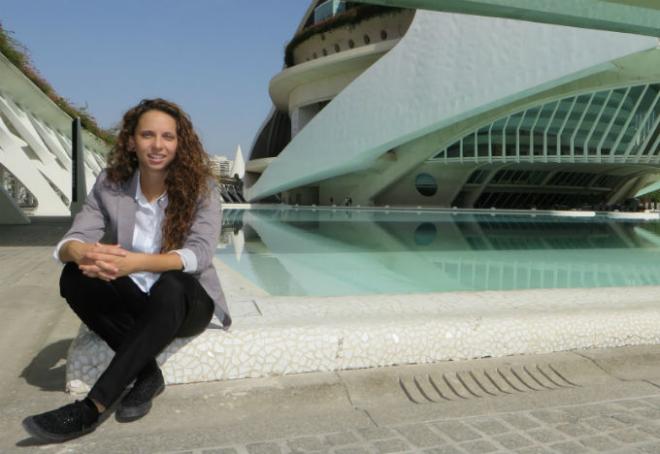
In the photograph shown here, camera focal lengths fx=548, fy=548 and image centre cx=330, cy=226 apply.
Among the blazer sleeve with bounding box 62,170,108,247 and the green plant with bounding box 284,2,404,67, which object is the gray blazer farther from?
the green plant with bounding box 284,2,404,67

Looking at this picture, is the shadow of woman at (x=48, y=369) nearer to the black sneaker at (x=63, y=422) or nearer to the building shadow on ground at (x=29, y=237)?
the black sneaker at (x=63, y=422)

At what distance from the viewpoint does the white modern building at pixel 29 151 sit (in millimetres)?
13234

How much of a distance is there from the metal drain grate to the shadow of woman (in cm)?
128

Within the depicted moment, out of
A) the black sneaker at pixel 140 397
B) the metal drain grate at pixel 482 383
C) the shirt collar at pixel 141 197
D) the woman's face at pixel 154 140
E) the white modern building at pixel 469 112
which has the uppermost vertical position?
the white modern building at pixel 469 112

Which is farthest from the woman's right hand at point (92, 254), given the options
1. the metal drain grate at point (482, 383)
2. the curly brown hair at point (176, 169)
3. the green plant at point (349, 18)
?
the green plant at point (349, 18)

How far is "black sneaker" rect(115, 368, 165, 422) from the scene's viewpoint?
1.72m

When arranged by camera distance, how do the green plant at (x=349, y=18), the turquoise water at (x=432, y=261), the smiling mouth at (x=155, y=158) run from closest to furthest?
the smiling mouth at (x=155, y=158) < the turquoise water at (x=432, y=261) < the green plant at (x=349, y=18)

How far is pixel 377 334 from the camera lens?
218 cm

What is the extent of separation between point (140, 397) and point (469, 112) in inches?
→ 726

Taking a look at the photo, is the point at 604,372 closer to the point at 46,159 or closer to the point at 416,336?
the point at 416,336

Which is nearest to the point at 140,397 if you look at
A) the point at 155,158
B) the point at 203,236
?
the point at 203,236

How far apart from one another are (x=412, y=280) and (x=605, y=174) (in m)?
26.0

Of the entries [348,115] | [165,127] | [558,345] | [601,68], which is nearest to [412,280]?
[558,345]

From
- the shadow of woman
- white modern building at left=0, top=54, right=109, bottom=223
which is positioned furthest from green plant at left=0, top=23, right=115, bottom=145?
the shadow of woman
